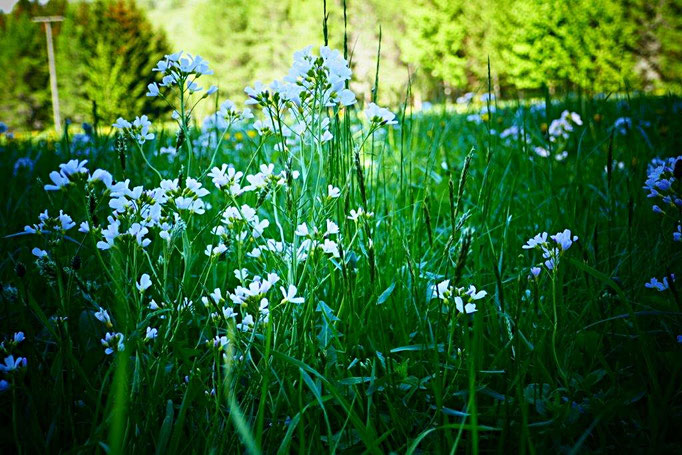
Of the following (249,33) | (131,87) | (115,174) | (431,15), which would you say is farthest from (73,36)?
(115,174)

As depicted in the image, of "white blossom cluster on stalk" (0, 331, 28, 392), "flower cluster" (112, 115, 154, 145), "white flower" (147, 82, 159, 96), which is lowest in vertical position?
"white blossom cluster on stalk" (0, 331, 28, 392)

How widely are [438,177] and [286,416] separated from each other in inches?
74.8

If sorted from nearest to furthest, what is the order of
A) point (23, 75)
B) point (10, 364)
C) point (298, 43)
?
1. point (10, 364)
2. point (298, 43)
3. point (23, 75)

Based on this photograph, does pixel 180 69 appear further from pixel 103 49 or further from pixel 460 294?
pixel 103 49

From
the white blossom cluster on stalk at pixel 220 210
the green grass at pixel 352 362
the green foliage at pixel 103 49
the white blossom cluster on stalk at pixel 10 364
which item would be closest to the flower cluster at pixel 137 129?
the white blossom cluster on stalk at pixel 220 210

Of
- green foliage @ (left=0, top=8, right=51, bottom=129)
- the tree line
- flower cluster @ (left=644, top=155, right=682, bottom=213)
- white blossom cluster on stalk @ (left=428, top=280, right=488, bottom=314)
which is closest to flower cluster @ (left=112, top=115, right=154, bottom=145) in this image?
white blossom cluster on stalk @ (left=428, top=280, right=488, bottom=314)

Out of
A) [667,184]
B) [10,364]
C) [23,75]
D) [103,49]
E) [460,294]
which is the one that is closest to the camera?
[10,364]

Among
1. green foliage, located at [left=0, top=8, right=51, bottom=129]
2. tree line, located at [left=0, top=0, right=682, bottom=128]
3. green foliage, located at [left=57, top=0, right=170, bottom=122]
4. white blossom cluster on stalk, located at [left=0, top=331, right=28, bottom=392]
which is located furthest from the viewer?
green foliage, located at [left=0, top=8, right=51, bottom=129]

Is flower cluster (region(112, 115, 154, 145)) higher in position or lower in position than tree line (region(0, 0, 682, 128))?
lower

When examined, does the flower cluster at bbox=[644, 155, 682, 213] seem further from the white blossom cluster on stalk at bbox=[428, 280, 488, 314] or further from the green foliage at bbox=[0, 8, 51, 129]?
the green foliage at bbox=[0, 8, 51, 129]

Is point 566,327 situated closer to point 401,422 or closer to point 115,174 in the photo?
point 401,422

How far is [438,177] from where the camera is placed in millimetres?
2529

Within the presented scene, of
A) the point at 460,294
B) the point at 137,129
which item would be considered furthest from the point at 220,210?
the point at 460,294

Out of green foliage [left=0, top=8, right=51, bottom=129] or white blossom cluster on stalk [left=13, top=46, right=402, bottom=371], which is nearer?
white blossom cluster on stalk [left=13, top=46, right=402, bottom=371]
